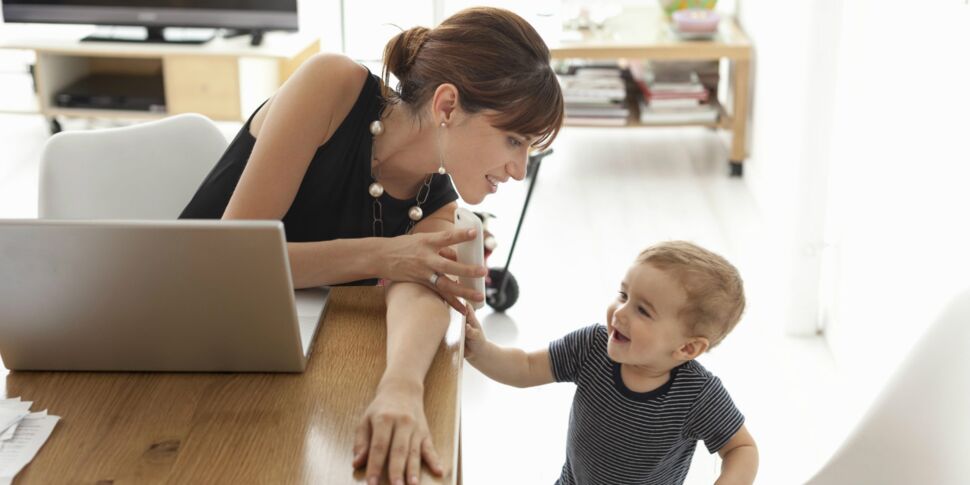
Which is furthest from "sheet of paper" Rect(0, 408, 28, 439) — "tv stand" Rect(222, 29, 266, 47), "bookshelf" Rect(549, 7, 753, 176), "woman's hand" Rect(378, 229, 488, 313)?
"tv stand" Rect(222, 29, 266, 47)

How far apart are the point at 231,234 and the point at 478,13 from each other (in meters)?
0.61

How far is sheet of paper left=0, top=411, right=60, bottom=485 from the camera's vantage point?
3.65ft

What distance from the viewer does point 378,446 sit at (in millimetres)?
1123

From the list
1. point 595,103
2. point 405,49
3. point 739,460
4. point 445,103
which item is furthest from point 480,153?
point 595,103

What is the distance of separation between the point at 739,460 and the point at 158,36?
392 cm

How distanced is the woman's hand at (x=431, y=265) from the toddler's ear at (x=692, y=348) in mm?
276

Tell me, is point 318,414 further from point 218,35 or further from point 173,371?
point 218,35

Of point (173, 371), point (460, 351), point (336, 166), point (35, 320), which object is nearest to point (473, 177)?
point (336, 166)

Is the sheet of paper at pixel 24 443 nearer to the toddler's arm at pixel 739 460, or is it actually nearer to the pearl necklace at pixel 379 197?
the pearl necklace at pixel 379 197

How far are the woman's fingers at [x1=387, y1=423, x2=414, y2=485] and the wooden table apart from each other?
3 centimetres

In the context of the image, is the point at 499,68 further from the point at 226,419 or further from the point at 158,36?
the point at 158,36

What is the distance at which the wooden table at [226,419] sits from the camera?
3.65ft

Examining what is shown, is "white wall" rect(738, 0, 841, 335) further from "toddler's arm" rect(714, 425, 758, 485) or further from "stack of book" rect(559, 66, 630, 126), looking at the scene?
"toddler's arm" rect(714, 425, 758, 485)

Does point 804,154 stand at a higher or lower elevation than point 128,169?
lower
